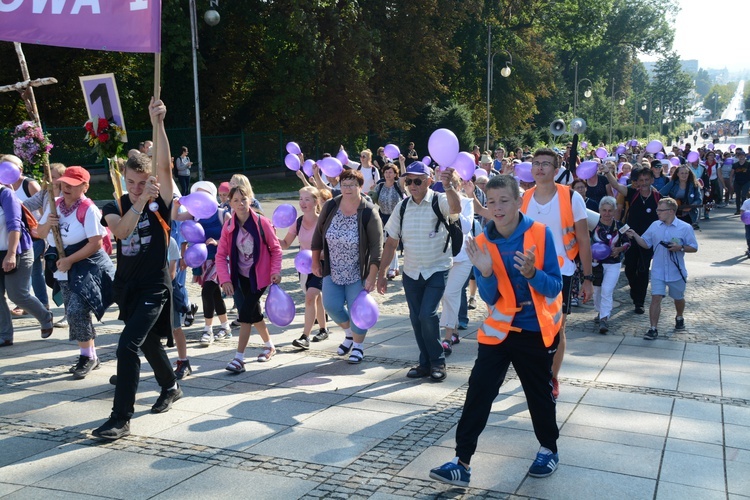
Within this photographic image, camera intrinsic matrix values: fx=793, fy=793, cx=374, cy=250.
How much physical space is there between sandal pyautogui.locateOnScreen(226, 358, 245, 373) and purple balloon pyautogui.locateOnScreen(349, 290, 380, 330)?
1108 millimetres

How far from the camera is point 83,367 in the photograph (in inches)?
280

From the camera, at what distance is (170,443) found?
213 inches

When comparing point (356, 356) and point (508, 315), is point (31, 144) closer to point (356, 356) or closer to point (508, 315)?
point (356, 356)

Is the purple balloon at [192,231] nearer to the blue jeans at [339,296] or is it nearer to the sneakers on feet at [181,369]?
the blue jeans at [339,296]

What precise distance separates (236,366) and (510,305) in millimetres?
3351

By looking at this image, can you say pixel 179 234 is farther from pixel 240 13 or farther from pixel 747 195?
pixel 240 13

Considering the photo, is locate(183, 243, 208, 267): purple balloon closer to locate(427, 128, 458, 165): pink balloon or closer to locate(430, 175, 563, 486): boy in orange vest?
locate(427, 128, 458, 165): pink balloon

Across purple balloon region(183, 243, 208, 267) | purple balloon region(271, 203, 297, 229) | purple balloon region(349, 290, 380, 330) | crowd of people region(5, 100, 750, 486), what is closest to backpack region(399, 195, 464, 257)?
crowd of people region(5, 100, 750, 486)

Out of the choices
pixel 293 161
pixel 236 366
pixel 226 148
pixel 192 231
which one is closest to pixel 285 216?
pixel 192 231

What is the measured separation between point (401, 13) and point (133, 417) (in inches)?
1297

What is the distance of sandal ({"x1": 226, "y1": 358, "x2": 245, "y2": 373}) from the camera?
720 centimetres

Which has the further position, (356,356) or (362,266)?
(356,356)

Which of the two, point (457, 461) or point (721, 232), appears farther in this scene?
point (721, 232)

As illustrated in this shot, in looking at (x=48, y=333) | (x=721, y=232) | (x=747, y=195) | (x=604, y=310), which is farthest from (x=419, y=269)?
(x=747, y=195)
